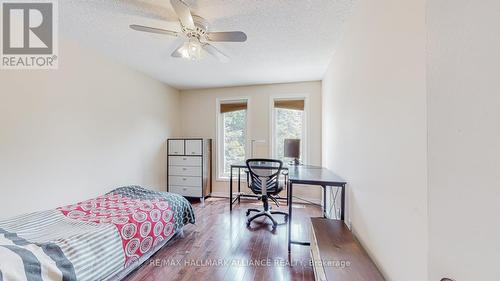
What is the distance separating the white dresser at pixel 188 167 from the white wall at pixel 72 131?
19.0 inches

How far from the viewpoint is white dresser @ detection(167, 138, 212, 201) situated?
4.05 metres

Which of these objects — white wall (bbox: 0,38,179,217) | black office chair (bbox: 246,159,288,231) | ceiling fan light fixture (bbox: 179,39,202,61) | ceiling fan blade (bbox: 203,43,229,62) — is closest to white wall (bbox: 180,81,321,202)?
white wall (bbox: 0,38,179,217)

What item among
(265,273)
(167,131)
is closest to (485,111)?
(265,273)

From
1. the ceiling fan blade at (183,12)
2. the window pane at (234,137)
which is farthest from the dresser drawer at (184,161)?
the ceiling fan blade at (183,12)

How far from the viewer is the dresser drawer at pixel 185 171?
13.3ft

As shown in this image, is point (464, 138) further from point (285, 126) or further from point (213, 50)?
point (285, 126)

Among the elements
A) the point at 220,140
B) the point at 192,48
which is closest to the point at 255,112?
the point at 220,140

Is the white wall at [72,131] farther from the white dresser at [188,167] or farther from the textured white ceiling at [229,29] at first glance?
the white dresser at [188,167]

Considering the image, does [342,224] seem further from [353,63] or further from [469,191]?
[469,191]

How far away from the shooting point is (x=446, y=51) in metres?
0.45

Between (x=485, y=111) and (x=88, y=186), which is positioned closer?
(x=485, y=111)

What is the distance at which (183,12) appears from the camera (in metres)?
1.64

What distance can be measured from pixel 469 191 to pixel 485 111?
6.0 inches

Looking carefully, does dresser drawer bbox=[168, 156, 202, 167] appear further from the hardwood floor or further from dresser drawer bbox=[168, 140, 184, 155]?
the hardwood floor
